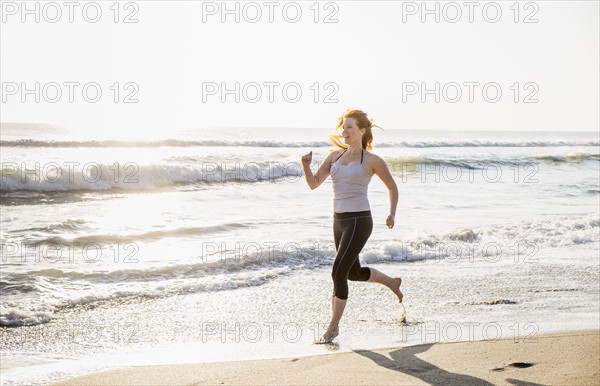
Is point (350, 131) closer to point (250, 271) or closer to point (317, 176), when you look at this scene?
point (317, 176)

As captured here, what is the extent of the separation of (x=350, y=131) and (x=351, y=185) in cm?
47

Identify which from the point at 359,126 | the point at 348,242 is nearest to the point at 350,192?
the point at 348,242

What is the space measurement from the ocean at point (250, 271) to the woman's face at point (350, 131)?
175 cm

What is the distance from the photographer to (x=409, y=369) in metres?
4.91

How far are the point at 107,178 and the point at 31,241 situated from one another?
12131 millimetres

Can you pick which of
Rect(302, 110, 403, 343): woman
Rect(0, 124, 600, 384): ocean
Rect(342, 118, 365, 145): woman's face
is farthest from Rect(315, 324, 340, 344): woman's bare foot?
Rect(342, 118, 365, 145): woman's face

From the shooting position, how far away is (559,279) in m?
8.80

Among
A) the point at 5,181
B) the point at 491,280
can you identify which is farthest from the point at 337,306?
the point at 5,181

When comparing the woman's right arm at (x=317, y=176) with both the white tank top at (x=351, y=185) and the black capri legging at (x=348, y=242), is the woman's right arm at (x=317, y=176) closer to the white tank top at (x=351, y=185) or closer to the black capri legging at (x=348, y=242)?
the white tank top at (x=351, y=185)

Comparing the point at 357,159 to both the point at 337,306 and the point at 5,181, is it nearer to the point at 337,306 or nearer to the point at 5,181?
the point at 337,306

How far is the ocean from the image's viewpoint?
5984 mm

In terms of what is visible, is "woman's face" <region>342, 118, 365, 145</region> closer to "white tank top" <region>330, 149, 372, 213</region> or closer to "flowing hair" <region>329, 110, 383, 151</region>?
"flowing hair" <region>329, 110, 383, 151</region>

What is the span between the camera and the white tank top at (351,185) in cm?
586

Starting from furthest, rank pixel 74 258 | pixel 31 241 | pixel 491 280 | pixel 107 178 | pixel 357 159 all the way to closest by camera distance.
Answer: pixel 107 178
pixel 31 241
pixel 74 258
pixel 491 280
pixel 357 159
